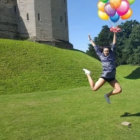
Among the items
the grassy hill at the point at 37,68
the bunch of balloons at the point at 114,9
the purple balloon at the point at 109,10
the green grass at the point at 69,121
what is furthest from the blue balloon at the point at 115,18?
the grassy hill at the point at 37,68

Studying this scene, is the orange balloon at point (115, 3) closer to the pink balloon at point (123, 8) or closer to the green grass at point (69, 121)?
the pink balloon at point (123, 8)

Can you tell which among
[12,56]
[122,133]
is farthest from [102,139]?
[12,56]

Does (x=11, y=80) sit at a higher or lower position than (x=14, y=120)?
lower

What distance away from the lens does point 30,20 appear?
3503cm

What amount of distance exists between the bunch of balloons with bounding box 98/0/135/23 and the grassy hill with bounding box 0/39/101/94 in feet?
26.6

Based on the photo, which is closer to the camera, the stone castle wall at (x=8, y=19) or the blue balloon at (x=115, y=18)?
the blue balloon at (x=115, y=18)

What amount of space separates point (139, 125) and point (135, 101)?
145 inches

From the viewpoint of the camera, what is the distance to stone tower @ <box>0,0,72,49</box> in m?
34.7

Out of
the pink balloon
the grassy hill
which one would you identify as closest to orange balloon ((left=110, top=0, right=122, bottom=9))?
the pink balloon

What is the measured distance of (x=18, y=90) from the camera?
1748 cm

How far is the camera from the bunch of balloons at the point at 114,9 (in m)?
10.2

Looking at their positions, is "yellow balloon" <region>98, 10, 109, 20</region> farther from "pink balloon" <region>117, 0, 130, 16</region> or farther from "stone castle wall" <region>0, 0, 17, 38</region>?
"stone castle wall" <region>0, 0, 17, 38</region>

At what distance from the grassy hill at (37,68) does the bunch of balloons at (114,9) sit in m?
8.10

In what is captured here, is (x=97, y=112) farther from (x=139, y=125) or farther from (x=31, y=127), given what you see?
(x=31, y=127)
